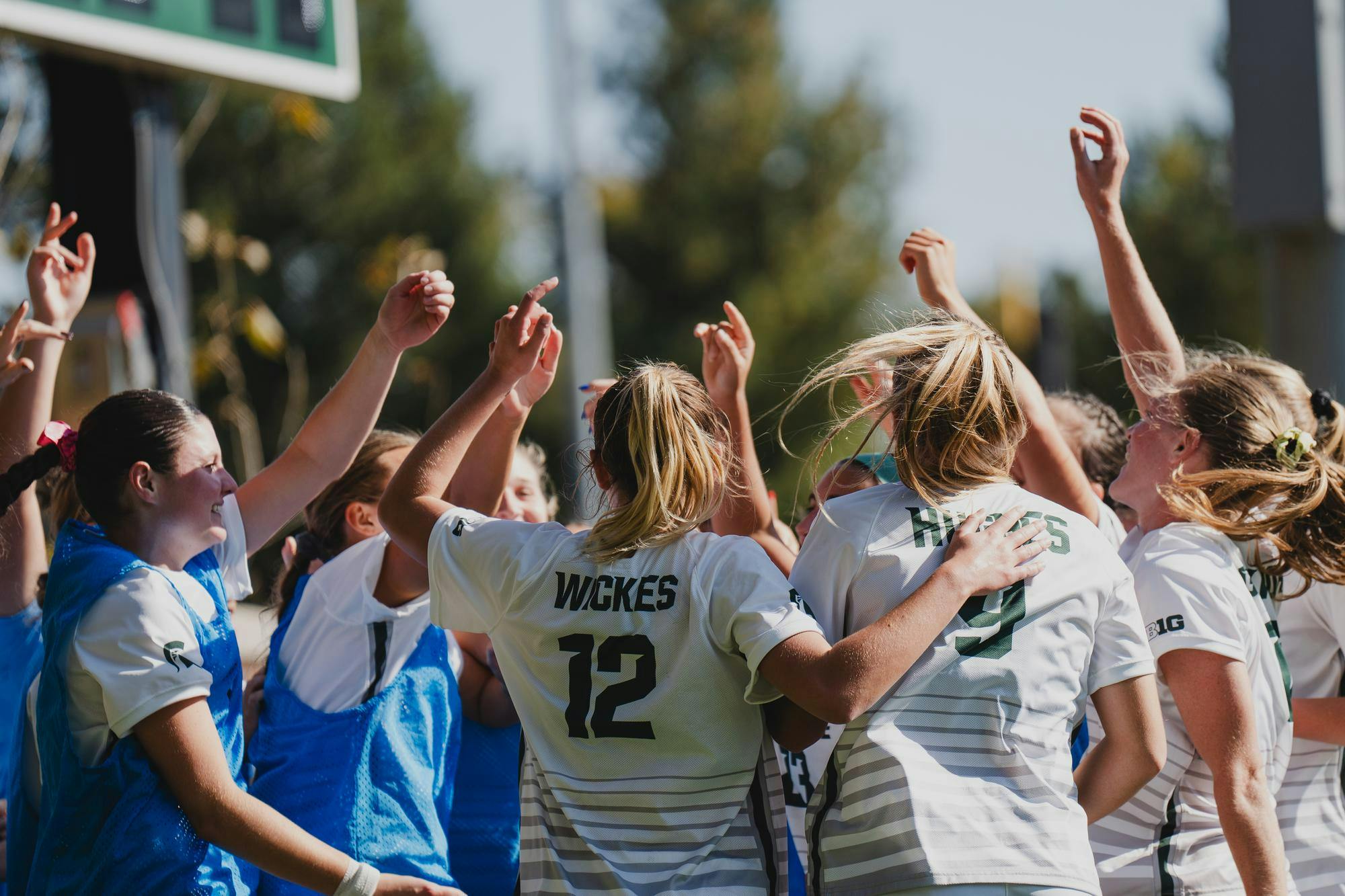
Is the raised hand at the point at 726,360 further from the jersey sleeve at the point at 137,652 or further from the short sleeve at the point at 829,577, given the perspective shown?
the jersey sleeve at the point at 137,652

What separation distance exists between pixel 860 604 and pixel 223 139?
62.6 ft

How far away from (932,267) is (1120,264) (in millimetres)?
464

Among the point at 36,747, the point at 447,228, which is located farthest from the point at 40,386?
the point at 447,228

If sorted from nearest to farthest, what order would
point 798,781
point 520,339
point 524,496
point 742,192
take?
1. point 520,339
2. point 798,781
3. point 524,496
4. point 742,192

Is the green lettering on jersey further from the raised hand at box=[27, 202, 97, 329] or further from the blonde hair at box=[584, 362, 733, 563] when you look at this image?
the raised hand at box=[27, 202, 97, 329]

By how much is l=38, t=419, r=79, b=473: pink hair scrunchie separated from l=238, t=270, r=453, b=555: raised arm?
1.22 ft

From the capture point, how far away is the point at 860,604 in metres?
2.20

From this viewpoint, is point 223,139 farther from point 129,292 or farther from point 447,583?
point 447,583

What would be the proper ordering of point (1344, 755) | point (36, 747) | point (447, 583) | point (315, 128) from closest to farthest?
1. point (447, 583)
2. point (36, 747)
3. point (1344, 755)
4. point (315, 128)

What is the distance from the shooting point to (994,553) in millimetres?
2146

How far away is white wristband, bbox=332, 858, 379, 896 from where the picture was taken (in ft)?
7.52

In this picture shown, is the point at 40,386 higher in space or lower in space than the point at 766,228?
lower

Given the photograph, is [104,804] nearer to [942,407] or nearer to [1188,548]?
[942,407]

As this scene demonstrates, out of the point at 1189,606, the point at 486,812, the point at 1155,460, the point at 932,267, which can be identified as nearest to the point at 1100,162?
the point at 932,267
